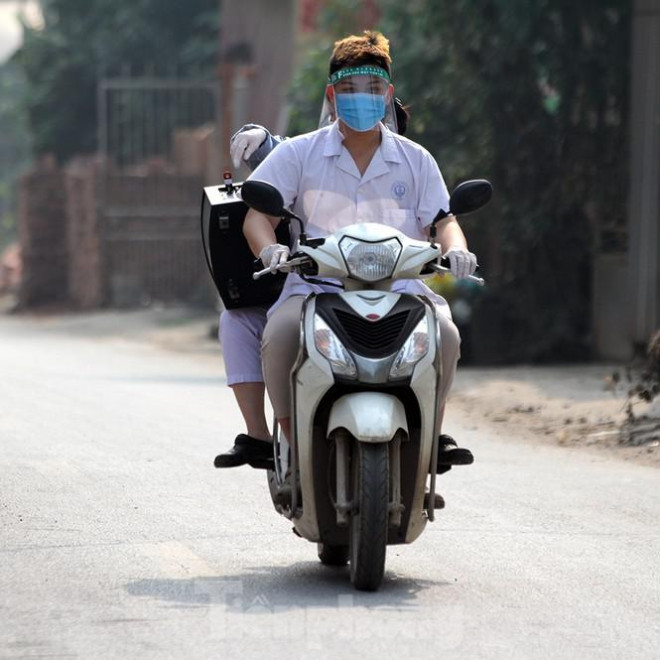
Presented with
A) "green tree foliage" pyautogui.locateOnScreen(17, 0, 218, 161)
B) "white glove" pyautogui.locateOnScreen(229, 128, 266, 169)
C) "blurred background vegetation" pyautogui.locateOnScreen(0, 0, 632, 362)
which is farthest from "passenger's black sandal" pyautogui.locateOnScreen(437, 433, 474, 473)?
"green tree foliage" pyautogui.locateOnScreen(17, 0, 218, 161)

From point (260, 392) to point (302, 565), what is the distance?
0.66 meters

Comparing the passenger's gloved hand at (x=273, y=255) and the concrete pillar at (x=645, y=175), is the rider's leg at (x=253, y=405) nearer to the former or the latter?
the passenger's gloved hand at (x=273, y=255)

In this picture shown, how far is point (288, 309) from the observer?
6125 mm

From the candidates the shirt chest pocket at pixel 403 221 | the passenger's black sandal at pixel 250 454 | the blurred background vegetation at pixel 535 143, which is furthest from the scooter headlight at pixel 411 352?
the blurred background vegetation at pixel 535 143

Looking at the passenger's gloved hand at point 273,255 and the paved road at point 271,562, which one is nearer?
the paved road at point 271,562

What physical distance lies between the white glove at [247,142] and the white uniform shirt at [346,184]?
43 centimetres

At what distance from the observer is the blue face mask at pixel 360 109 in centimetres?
632

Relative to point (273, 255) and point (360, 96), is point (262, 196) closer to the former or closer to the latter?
point (273, 255)

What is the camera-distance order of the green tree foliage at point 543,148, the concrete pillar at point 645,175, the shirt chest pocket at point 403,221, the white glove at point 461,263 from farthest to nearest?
the green tree foliage at point 543,148 → the concrete pillar at point 645,175 → the shirt chest pocket at point 403,221 → the white glove at point 461,263

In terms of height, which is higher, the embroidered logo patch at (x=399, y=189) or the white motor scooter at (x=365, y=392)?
the embroidered logo patch at (x=399, y=189)

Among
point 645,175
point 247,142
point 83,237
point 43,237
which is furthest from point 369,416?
point 43,237

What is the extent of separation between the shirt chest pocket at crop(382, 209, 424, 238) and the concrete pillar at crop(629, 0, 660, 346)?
10.3 metres

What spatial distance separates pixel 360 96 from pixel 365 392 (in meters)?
1.16

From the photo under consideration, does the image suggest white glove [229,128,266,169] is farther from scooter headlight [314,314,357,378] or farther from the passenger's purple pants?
scooter headlight [314,314,357,378]
